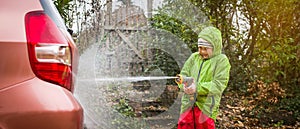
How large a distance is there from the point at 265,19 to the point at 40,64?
195 inches

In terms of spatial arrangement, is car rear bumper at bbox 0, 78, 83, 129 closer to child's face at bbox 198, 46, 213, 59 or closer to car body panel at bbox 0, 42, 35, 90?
car body panel at bbox 0, 42, 35, 90

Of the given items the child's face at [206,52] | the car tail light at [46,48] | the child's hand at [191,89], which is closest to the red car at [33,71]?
the car tail light at [46,48]

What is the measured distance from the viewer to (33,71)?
5.40ft

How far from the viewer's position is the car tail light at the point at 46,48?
1654 millimetres

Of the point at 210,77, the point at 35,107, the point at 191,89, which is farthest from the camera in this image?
A: the point at 210,77

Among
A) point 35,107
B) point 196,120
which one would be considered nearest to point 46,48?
point 35,107

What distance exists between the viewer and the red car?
1590 mm

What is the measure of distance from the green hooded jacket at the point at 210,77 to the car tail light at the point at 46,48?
1.85 meters

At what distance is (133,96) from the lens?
575cm

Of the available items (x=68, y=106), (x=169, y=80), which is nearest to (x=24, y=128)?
(x=68, y=106)

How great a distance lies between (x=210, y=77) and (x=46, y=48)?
2020 millimetres

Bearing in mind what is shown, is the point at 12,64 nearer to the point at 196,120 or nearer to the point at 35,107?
the point at 35,107

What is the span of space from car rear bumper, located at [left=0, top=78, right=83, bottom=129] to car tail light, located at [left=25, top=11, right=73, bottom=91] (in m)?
0.05

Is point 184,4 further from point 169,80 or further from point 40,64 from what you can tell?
point 40,64
